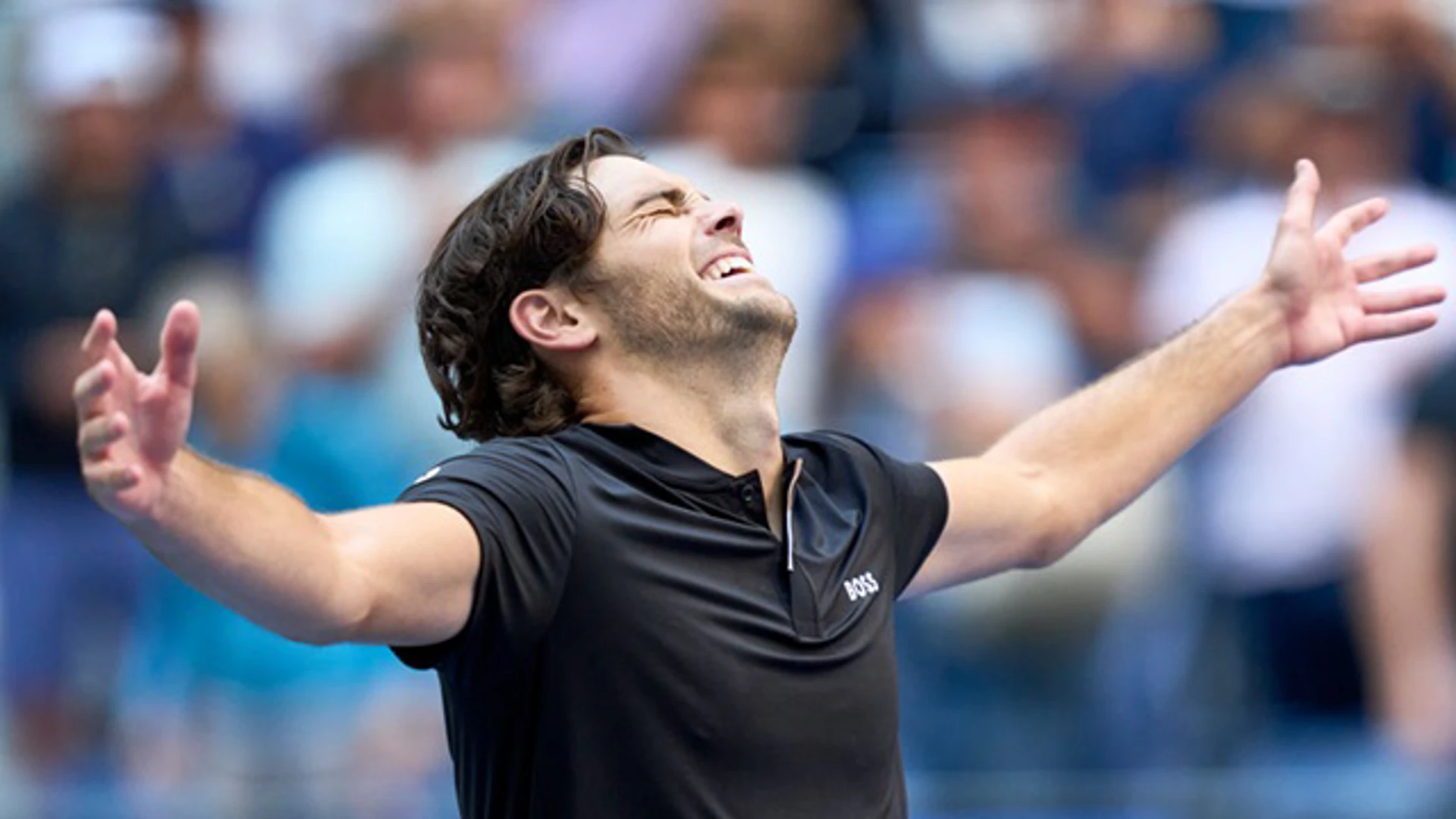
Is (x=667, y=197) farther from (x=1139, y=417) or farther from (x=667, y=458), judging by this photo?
(x=1139, y=417)

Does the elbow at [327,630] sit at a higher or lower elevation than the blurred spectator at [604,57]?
lower

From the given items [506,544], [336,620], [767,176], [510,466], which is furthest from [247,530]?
[767,176]

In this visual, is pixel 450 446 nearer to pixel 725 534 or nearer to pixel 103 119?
pixel 103 119

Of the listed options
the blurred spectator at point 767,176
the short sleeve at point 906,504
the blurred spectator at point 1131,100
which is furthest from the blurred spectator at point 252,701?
the short sleeve at point 906,504

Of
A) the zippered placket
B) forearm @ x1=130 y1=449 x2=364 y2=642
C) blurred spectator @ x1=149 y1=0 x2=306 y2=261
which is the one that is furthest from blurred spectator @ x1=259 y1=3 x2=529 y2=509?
forearm @ x1=130 y1=449 x2=364 y2=642

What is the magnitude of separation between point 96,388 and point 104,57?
6.14 metres

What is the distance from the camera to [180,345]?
10.1ft

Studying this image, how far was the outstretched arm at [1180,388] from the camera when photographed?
4469 mm

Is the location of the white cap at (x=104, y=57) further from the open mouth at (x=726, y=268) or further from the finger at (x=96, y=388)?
the finger at (x=96, y=388)

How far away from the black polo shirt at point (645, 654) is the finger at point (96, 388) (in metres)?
0.62

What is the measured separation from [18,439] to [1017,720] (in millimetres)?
3501

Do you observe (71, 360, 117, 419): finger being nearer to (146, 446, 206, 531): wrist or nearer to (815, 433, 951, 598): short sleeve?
(146, 446, 206, 531): wrist

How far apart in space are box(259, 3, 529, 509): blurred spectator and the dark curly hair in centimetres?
362

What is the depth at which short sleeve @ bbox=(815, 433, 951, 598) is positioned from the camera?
419cm
